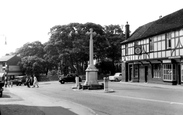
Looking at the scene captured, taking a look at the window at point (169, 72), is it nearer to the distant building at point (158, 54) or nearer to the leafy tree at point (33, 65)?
the distant building at point (158, 54)

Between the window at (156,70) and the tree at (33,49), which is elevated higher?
the tree at (33,49)

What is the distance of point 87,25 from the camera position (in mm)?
50875

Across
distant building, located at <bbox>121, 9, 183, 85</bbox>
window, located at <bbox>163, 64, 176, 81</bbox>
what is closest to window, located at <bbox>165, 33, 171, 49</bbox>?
distant building, located at <bbox>121, 9, 183, 85</bbox>

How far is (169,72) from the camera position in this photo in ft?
91.8

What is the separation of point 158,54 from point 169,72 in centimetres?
286

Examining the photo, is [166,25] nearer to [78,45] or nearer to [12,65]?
[78,45]

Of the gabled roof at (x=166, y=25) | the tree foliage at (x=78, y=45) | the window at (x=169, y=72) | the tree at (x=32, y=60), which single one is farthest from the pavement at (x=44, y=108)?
the tree at (x=32, y=60)

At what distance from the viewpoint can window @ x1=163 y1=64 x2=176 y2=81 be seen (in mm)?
27108

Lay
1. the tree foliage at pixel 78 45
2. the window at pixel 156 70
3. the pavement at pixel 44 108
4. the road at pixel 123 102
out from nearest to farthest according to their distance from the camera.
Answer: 1. the pavement at pixel 44 108
2. the road at pixel 123 102
3. the window at pixel 156 70
4. the tree foliage at pixel 78 45

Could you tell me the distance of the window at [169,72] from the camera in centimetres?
2711

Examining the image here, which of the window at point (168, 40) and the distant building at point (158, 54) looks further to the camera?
the window at point (168, 40)

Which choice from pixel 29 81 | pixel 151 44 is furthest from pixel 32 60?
pixel 151 44

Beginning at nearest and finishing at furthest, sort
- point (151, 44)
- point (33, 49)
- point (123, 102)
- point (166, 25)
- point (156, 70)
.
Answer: point (123, 102)
point (166, 25)
point (156, 70)
point (151, 44)
point (33, 49)

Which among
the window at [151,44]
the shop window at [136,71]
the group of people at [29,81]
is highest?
the window at [151,44]
